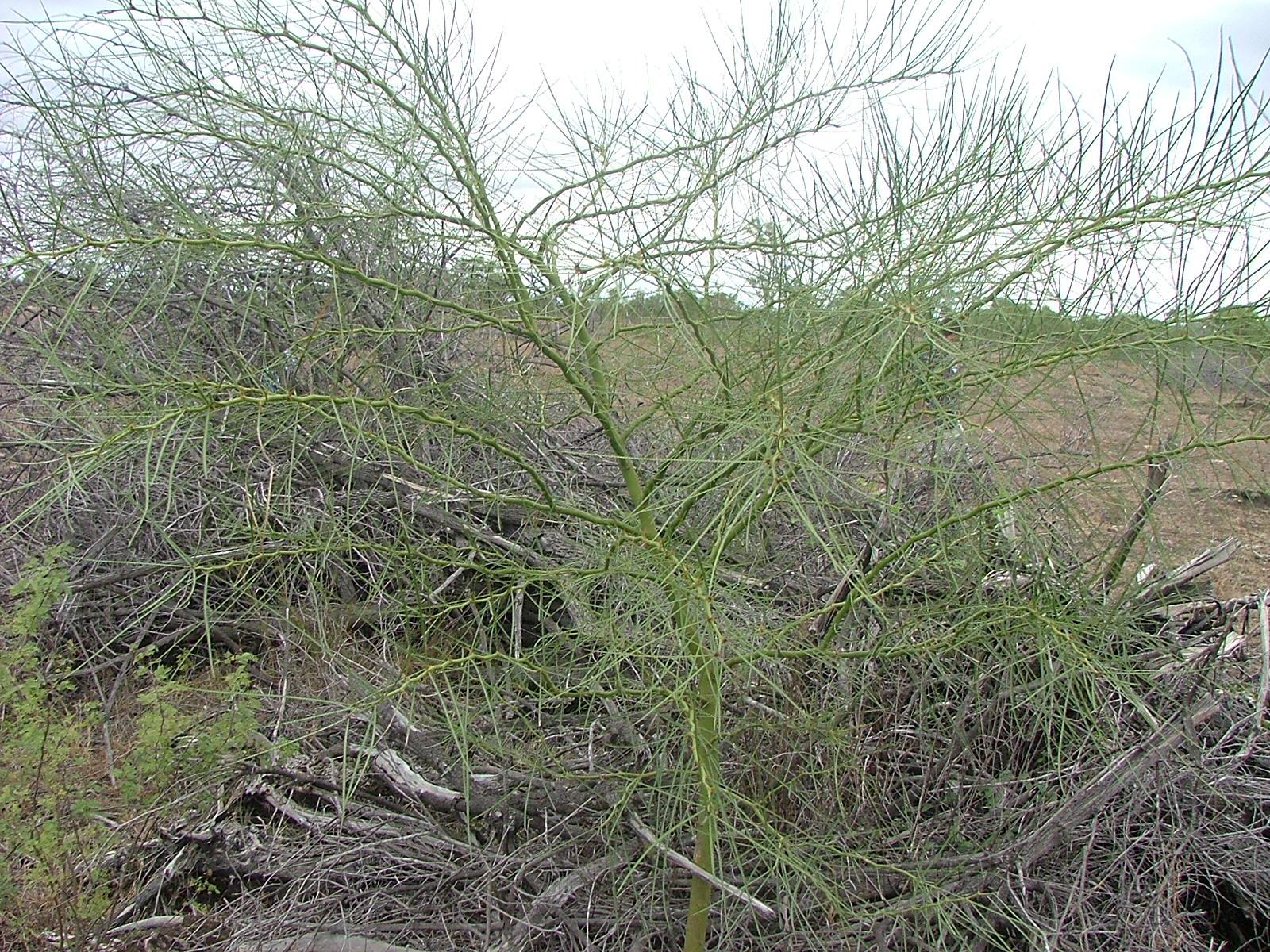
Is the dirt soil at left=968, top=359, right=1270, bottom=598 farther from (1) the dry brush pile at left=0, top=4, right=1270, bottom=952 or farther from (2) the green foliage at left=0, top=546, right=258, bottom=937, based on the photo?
(2) the green foliage at left=0, top=546, right=258, bottom=937

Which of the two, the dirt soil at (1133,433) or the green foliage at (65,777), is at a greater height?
the dirt soil at (1133,433)

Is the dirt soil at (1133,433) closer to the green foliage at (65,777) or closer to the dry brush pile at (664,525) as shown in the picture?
the dry brush pile at (664,525)

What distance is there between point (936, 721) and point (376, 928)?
4.85 feet

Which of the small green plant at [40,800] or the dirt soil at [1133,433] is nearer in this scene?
the dirt soil at [1133,433]

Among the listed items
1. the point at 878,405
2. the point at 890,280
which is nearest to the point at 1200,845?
the point at 878,405

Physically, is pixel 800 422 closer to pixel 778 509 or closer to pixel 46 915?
pixel 778 509

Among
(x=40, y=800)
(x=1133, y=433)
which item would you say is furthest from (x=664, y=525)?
(x=40, y=800)

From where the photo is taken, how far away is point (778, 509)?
2.28m

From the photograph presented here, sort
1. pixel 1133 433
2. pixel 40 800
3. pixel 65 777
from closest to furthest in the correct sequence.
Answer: pixel 1133 433
pixel 40 800
pixel 65 777

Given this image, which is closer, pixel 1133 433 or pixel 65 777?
pixel 1133 433

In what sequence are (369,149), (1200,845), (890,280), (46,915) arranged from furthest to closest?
(46,915) < (1200,845) < (369,149) < (890,280)

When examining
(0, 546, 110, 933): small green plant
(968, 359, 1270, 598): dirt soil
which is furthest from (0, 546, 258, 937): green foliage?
(968, 359, 1270, 598): dirt soil

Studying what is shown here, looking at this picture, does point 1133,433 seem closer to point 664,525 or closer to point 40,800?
point 664,525

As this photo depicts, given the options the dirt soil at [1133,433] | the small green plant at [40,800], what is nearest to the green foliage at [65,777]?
the small green plant at [40,800]
